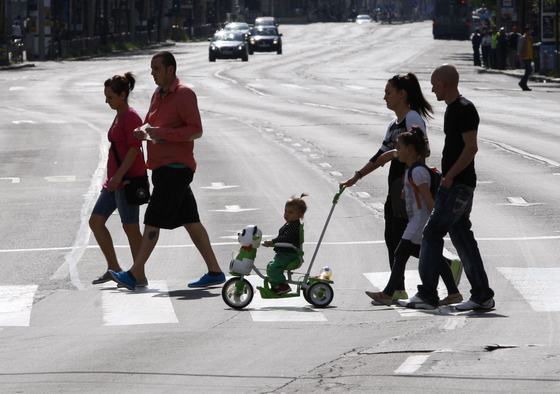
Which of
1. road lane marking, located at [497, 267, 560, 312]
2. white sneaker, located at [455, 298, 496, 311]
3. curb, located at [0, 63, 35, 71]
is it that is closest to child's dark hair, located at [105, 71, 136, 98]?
white sneaker, located at [455, 298, 496, 311]

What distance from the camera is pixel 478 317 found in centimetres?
892

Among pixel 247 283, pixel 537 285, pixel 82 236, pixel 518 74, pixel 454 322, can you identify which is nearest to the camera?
pixel 454 322

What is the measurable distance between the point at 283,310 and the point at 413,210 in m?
1.26

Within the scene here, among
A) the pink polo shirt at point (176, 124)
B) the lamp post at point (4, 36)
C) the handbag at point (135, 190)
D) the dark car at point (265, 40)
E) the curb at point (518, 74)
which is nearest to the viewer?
the pink polo shirt at point (176, 124)

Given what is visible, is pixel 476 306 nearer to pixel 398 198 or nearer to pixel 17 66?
pixel 398 198

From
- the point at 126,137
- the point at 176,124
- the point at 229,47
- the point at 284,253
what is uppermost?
the point at 229,47

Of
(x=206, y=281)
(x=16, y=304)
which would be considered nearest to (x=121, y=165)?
(x=206, y=281)

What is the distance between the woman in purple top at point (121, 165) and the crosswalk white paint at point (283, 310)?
1410 mm

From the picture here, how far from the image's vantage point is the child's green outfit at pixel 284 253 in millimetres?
9445

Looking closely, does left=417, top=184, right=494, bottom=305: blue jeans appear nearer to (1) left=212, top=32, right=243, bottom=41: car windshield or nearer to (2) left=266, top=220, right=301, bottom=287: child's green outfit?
(2) left=266, top=220, right=301, bottom=287: child's green outfit

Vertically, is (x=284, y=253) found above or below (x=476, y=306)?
above

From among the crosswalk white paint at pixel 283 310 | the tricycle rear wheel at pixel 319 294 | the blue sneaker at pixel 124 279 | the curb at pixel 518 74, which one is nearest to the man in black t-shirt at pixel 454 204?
the tricycle rear wheel at pixel 319 294

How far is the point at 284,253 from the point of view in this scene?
9477mm

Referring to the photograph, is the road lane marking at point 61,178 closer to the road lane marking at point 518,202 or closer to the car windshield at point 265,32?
the road lane marking at point 518,202
